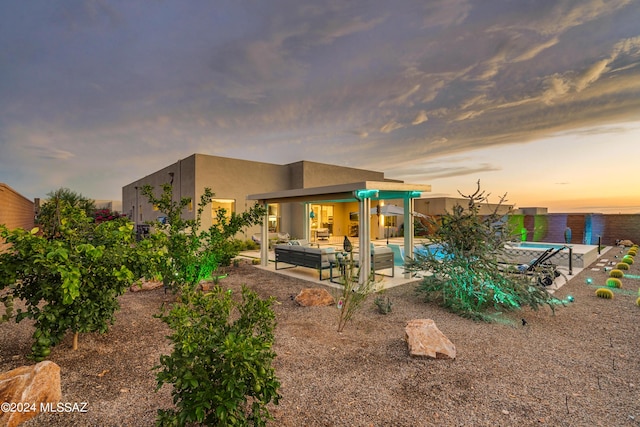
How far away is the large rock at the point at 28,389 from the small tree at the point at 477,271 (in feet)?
16.1

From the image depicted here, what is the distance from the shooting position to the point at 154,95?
983 cm

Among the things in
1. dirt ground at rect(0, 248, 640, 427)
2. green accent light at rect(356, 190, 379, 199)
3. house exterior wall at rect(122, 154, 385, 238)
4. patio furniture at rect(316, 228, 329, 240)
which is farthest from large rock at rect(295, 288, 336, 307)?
patio furniture at rect(316, 228, 329, 240)

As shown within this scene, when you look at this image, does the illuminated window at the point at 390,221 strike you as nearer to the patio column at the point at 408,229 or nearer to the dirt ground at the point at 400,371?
the patio column at the point at 408,229

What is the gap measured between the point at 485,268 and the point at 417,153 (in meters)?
8.65

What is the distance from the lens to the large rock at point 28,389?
6.86 feet

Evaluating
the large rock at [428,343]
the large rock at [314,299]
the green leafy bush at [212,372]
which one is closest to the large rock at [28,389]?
the green leafy bush at [212,372]

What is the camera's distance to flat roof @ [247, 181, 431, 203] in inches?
247

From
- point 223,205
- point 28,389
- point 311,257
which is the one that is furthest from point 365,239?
point 223,205

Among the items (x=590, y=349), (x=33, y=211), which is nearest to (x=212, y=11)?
(x=590, y=349)

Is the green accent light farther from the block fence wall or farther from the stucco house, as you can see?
the block fence wall

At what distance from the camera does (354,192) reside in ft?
21.0

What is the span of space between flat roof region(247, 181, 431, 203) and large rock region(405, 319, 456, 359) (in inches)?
129

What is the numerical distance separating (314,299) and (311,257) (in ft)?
7.33

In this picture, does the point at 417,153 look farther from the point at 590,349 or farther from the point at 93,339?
the point at 93,339
